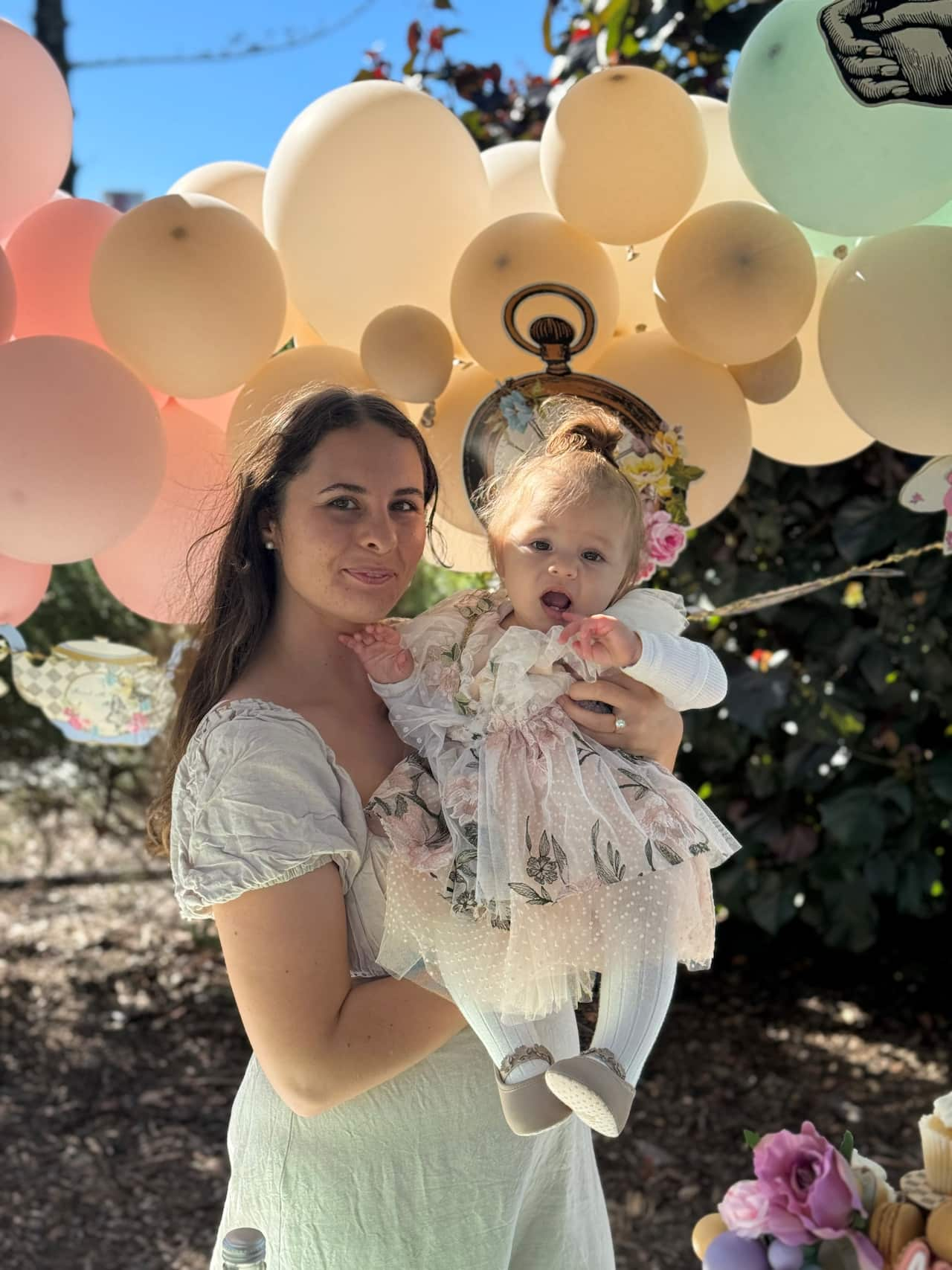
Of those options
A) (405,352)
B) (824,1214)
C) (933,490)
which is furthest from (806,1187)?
(405,352)

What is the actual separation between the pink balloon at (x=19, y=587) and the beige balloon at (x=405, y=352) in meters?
0.64

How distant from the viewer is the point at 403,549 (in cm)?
153

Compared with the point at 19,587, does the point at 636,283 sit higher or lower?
higher

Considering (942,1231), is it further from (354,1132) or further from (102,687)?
(102,687)

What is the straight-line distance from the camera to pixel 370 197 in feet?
6.10

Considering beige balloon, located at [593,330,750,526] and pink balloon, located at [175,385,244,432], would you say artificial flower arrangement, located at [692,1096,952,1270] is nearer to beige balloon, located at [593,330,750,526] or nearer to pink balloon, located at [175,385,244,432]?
beige balloon, located at [593,330,750,526]

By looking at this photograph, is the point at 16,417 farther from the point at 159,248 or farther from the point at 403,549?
the point at 403,549

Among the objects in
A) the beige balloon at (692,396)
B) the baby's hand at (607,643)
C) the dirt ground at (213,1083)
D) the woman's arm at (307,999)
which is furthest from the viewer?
the dirt ground at (213,1083)

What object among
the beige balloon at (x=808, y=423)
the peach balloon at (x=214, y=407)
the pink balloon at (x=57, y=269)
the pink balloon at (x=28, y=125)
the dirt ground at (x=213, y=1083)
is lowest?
the dirt ground at (x=213, y=1083)

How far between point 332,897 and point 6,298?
3.55 ft

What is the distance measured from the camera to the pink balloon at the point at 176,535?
1860mm

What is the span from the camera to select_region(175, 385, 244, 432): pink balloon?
2.10m

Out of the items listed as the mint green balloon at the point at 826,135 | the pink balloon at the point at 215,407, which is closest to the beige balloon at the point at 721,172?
the mint green balloon at the point at 826,135

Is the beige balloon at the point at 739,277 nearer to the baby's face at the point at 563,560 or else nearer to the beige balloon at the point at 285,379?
the baby's face at the point at 563,560
